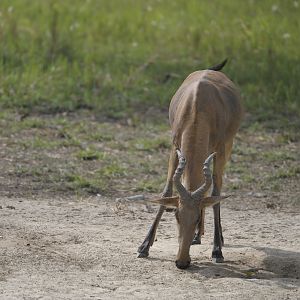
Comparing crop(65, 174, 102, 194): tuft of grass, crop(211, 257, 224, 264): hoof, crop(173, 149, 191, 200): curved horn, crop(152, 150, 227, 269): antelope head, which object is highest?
crop(173, 149, 191, 200): curved horn

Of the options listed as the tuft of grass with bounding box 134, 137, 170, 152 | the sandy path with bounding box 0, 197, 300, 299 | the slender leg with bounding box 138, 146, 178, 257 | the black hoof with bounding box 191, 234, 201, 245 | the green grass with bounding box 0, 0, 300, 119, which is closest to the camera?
the sandy path with bounding box 0, 197, 300, 299

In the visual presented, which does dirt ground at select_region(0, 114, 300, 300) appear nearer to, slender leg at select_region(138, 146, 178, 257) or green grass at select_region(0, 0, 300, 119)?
slender leg at select_region(138, 146, 178, 257)

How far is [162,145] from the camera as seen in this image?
12.8m

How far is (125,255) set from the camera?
28.7ft

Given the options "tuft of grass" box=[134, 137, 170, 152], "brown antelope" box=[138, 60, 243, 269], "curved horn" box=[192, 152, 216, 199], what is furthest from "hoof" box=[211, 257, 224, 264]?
"tuft of grass" box=[134, 137, 170, 152]

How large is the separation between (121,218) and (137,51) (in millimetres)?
6853

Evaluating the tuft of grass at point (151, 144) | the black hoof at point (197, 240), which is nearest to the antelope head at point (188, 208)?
the black hoof at point (197, 240)

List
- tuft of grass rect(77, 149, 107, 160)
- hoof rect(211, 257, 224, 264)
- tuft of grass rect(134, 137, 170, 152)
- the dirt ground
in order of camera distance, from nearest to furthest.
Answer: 1. the dirt ground
2. hoof rect(211, 257, 224, 264)
3. tuft of grass rect(77, 149, 107, 160)
4. tuft of grass rect(134, 137, 170, 152)

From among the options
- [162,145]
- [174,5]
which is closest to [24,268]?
[162,145]

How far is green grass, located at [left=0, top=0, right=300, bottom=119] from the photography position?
14.5 meters

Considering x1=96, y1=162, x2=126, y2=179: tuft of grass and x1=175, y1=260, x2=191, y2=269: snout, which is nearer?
x1=175, y1=260, x2=191, y2=269: snout

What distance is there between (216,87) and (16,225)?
2198 millimetres

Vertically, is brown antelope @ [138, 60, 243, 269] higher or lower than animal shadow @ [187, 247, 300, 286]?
higher

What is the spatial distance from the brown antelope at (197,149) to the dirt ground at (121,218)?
0.26m
